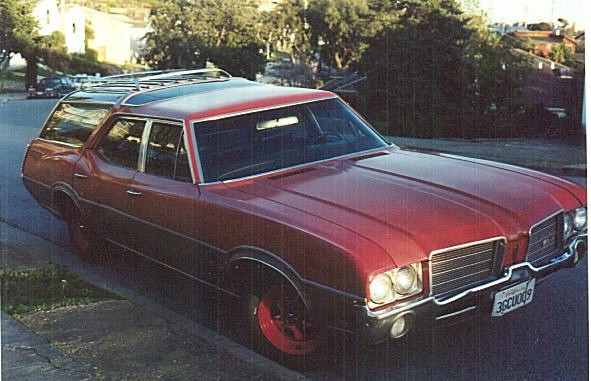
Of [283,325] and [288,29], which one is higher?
[288,29]

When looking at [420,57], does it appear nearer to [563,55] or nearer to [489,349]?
[563,55]

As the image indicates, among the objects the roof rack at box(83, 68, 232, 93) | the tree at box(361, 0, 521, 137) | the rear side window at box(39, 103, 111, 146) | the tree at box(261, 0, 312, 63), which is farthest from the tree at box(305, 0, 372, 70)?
the rear side window at box(39, 103, 111, 146)

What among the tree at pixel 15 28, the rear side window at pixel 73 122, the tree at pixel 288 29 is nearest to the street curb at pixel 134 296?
the rear side window at pixel 73 122

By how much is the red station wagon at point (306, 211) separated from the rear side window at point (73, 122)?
2.0 inches

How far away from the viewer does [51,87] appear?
23.2m

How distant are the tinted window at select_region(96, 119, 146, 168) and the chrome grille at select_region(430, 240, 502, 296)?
256 centimetres

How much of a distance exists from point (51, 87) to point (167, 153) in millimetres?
19440

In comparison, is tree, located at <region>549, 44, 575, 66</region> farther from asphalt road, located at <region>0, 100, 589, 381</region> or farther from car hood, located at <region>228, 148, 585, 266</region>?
car hood, located at <region>228, 148, 585, 266</region>

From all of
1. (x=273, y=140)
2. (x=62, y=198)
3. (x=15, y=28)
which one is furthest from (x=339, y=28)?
(x=273, y=140)

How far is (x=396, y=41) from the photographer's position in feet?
86.8

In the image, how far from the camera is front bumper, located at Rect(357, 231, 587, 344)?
3.59 meters

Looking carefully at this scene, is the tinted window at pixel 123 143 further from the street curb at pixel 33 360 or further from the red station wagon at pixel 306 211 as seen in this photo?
the street curb at pixel 33 360

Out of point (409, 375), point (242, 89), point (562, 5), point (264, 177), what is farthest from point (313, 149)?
point (562, 5)

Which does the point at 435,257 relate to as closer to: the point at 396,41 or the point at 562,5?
the point at 562,5
